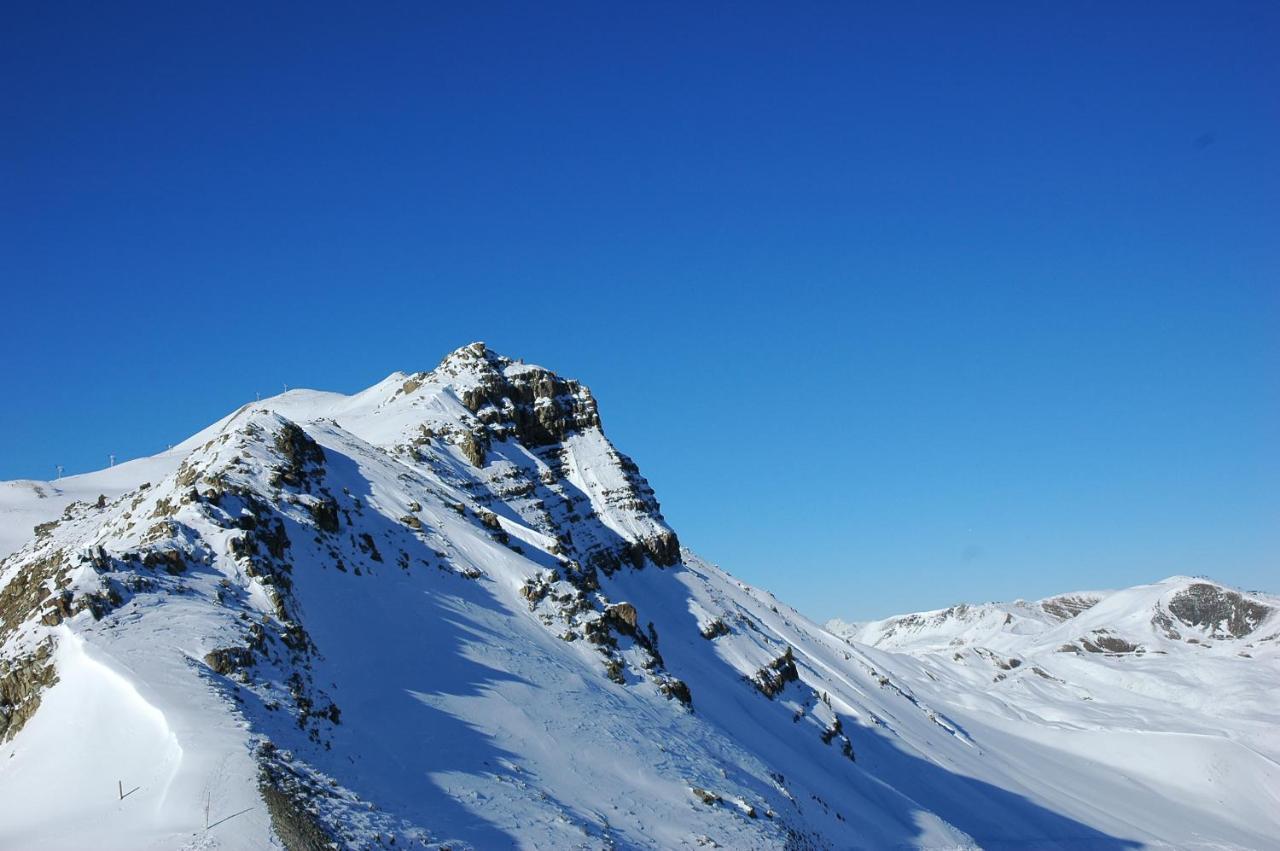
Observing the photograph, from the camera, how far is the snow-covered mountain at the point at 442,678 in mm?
23391

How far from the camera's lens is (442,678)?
36562mm

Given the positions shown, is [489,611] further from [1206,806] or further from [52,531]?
[1206,806]

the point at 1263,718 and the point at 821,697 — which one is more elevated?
the point at 1263,718

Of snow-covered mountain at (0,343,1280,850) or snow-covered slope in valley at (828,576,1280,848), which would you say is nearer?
snow-covered mountain at (0,343,1280,850)

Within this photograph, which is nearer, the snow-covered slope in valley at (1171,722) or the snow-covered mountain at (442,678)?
the snow-covered mountain at (442,678)

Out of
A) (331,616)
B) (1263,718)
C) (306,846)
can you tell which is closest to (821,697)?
(331,616)

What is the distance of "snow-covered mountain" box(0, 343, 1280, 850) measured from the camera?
23.4 m

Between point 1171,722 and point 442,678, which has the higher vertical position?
point 1171,722

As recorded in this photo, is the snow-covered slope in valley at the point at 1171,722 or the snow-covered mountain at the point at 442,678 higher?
the snow-covered slope in valley at the point at 1171,722

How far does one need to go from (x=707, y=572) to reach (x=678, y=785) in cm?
6239

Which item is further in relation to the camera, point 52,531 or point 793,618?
point 793,618

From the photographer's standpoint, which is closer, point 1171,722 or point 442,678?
point 442,678

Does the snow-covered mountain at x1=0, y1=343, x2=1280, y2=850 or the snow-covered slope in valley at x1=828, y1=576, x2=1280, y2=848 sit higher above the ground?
the snow-covered slope in valley at x1=828, y1=576, x2=1280, y2=848

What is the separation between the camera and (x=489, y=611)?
1812 inches
